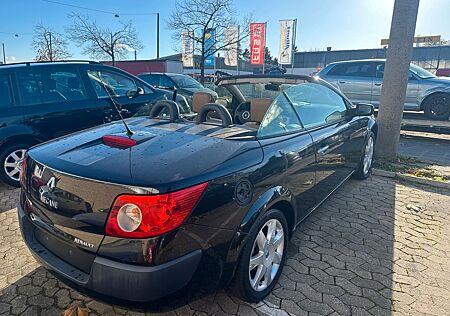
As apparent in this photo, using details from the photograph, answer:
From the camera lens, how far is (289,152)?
2430mm

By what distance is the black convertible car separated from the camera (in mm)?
1597

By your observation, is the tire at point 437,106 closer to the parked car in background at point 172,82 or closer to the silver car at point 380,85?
the silver car at point 380,85

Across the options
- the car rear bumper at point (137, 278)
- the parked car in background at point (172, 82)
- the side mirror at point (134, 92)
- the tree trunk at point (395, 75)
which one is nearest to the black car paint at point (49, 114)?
the side mirror at point (134, 92)

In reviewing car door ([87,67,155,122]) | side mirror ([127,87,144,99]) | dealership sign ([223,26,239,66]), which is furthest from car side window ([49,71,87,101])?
dealership sign ([223,26,239,66])

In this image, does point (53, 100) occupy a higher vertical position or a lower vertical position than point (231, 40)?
lower

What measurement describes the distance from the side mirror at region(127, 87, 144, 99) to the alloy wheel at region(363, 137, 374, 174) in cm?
388

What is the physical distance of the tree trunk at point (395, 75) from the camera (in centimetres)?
550

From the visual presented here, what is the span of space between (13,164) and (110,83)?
1.95 metres

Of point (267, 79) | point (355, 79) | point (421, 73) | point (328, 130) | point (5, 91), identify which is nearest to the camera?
point (328, 130)

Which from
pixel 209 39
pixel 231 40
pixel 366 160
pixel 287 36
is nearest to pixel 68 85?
pixel 366 160

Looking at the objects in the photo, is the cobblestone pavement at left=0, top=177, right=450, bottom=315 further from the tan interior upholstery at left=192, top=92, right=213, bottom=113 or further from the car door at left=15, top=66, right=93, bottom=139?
the tan interior upholstery at left=192, top=92, right=213, bottom=113

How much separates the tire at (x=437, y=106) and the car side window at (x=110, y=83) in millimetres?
7377

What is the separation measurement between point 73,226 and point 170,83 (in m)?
9.87

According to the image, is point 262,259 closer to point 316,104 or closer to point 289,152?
point 289,152
